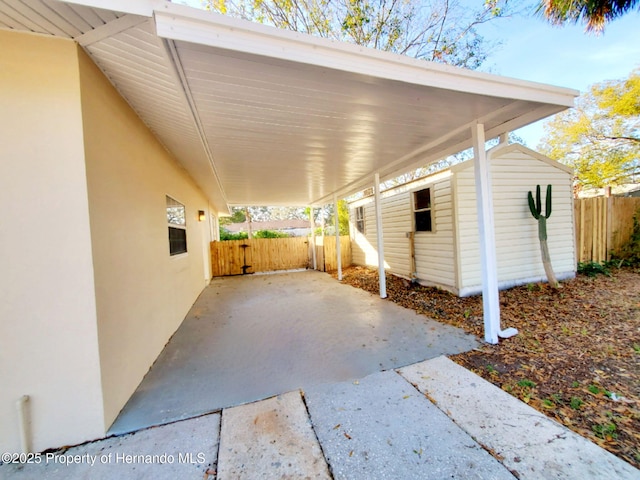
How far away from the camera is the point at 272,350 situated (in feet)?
9.77

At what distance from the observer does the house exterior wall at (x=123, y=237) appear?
5.80 ft

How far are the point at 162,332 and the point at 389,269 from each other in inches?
235

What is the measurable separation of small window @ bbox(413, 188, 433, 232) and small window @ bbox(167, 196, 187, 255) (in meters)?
5.21

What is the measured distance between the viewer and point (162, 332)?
122 inches

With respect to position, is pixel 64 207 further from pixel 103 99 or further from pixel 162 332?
pixel 162 332

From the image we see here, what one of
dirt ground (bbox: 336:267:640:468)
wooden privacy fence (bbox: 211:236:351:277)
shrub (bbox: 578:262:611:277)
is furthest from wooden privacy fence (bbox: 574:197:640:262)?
wooden privacy fence (bbox: 211:236:351:277)

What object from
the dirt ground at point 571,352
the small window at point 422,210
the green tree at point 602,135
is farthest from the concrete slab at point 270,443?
the green tree at point 602,135

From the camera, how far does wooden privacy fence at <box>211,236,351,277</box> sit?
9.41 m

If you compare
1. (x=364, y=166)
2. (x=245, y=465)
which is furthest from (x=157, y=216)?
(x=364, y=166)

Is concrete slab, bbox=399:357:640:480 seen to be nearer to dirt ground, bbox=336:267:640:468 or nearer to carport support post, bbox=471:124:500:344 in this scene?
dirt ground, bbox=336:267:640:468

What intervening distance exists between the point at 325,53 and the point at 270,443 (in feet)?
8.84

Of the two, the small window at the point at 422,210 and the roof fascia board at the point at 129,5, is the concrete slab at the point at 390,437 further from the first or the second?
the small window at the point at 422,210

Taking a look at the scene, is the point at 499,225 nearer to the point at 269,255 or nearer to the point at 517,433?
the point at 517,433

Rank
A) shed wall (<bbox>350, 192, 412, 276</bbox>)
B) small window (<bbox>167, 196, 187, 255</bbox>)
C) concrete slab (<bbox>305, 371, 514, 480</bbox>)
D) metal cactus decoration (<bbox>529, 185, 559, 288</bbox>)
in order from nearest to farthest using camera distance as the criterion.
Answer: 1. concrete slab (<bbox>305, 371, 514, 480</bbox>)
2. small window (<bbox>167, 196, 187, 255</bbox>)
3. metal cactus decoration (<bbox>529, 185, 559, 288</bbox>)
4. shed wall (<bbox>350, 192, 412, 276</bbox>)
